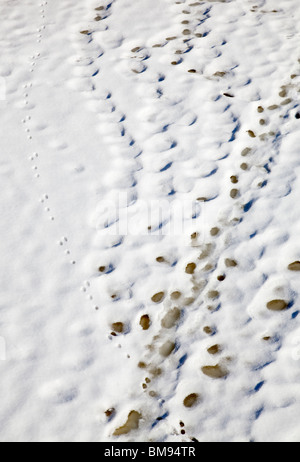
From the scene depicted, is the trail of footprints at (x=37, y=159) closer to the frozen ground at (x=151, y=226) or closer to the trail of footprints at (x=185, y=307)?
the frozen ground at (x=151, y=226)

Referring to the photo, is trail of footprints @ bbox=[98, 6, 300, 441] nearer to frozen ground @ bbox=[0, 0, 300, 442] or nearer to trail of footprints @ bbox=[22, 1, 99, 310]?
frozen ground @ bbox=[0, 0, 300, 442]

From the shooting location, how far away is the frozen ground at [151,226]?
1.45 meters

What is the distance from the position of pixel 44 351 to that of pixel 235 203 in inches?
36.7

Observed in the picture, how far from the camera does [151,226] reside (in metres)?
1.90

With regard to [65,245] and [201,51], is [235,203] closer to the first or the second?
[65,245]

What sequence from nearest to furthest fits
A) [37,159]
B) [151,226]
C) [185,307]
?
[185,307], [151,226], [37,159]

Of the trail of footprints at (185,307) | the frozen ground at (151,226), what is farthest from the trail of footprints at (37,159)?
the trail of footprints at (185,307)

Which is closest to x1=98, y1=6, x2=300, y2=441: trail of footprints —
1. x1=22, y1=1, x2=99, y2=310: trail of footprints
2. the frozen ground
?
the frozen ground

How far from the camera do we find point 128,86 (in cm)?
244

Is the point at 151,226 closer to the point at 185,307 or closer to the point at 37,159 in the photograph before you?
the point at 185,307

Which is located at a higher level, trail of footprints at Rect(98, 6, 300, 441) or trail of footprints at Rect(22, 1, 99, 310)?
trail of footprints at Rect(22, 1, 99, 310)

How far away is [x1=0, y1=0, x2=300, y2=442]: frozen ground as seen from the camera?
145 cm

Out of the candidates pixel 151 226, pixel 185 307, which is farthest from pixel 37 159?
pixel 185 307
